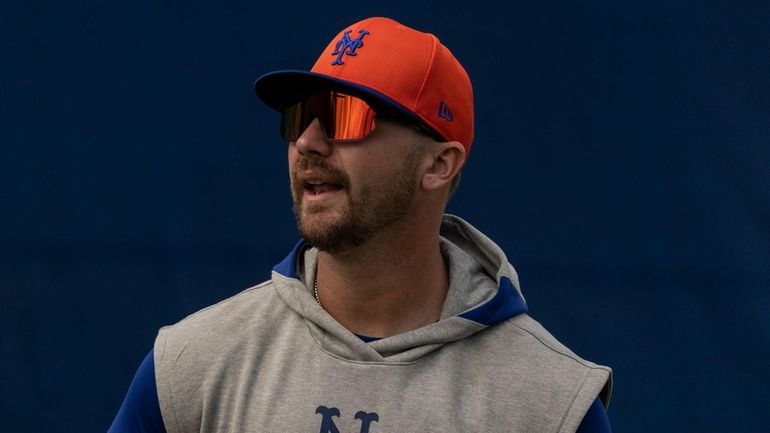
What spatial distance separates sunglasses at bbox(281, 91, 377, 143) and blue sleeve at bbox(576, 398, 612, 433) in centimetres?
61

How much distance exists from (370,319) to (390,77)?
436 mm

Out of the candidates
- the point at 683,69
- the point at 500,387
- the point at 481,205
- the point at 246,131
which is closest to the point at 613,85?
the point at 683,69

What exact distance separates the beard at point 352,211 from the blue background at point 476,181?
4.03ft

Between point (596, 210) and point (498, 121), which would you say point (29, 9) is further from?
point (596, 210)

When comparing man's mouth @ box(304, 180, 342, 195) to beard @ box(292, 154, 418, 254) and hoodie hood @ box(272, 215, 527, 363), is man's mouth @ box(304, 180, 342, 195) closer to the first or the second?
beard @ box(292, 154, 418, 254)

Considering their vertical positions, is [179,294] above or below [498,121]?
below

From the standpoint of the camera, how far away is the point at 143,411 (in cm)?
211

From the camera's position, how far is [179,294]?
329 cm

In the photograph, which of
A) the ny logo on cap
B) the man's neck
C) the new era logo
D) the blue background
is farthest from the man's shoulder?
the blue background

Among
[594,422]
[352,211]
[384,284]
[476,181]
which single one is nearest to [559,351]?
[594,422]

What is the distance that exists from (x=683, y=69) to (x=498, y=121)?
Answer: 0.56 metres

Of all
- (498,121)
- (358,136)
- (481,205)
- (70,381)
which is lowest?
(70,381)

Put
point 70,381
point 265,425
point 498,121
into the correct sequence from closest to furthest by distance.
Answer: point 265,425, point 70,381, point 498,121

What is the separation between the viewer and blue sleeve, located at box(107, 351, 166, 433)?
6.89ft
